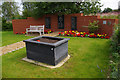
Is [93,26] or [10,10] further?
[10,10]

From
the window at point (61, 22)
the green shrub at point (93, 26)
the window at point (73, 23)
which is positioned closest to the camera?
the green shrub at point (93, 26)

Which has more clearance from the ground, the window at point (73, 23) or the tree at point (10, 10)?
the tree at point (10, 10)

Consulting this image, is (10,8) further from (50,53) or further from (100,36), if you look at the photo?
(50,53)

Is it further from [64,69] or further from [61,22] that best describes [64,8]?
[64,69]

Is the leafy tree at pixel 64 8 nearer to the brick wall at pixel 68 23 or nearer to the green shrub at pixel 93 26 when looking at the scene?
A: the brick wall at pixel 68 23

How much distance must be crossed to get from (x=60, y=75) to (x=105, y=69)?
1590 millimetres

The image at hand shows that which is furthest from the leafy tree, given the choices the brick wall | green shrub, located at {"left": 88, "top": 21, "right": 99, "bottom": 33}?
green shrub, located at {"left": 88, "top": 21, "right": 99, "bottom": 33}

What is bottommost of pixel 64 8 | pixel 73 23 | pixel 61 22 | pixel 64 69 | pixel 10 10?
pixel 64 69

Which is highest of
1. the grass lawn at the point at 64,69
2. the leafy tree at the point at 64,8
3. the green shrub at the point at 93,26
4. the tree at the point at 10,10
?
the tree at the point at 10,10

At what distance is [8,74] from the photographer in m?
3.46

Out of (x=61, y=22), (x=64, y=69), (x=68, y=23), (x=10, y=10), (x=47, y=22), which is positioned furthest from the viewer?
(x=10, y=10)

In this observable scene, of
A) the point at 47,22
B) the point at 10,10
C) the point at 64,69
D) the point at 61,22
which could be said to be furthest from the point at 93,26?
the point at 10,10

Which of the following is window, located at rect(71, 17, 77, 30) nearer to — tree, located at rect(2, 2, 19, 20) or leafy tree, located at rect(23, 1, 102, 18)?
leafy tree, located at rect(23, 1, 102, 18)

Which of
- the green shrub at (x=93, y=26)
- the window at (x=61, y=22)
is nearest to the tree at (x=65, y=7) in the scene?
the window at (x=61, y=22)
